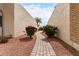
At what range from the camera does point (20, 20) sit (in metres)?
4.46

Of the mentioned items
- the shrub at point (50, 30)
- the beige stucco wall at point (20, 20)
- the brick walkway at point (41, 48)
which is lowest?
the brick walkway at point (41, 48)

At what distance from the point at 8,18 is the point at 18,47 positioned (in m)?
0.74

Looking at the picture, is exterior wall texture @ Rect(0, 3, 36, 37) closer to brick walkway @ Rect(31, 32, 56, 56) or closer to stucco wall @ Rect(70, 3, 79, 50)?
brick walkway @ Rect(31, 32, 56, 56)

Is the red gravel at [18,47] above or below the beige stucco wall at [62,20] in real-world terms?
below

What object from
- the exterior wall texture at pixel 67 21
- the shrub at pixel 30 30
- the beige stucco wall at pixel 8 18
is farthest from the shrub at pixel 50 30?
the beige stucco wall at pixel 8 18

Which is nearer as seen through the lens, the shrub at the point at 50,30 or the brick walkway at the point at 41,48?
the brick walkway at the point at 41,48

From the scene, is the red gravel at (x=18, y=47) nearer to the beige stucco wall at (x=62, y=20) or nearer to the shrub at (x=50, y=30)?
the shrub at (x=50, y=30)

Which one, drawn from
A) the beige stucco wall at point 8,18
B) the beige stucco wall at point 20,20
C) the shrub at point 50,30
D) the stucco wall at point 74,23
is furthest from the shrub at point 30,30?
the stucco wall at point 74,23

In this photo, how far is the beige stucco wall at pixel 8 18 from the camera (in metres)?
4.39

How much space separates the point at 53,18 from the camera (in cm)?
451

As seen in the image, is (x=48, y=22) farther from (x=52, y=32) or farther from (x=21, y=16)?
(x=21, y=16)

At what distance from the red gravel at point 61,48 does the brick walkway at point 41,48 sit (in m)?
0.10

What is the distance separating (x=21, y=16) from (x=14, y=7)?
272 millimetres

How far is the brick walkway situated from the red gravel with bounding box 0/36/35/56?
0.36 ft
